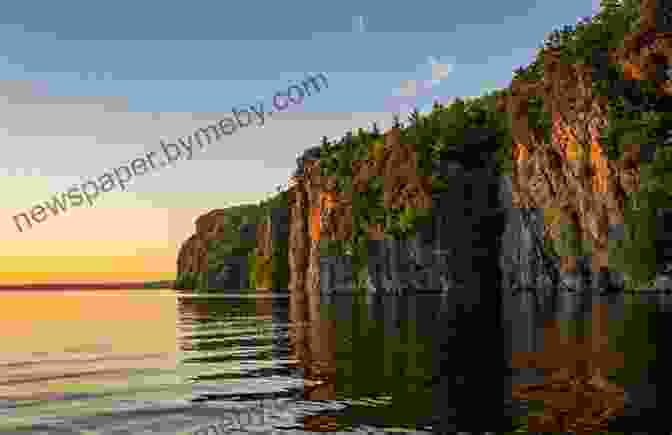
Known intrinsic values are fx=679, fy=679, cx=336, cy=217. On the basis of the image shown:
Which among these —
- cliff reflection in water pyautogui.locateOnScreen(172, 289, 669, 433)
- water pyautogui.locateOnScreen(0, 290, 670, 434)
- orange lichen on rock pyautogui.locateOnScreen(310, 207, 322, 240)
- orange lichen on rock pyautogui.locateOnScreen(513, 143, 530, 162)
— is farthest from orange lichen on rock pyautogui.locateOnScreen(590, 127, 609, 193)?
orange lichen on rock pyautogui.locateOnScreen(310, 207, 322, 240)

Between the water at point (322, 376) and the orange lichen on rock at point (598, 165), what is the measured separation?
60.8m

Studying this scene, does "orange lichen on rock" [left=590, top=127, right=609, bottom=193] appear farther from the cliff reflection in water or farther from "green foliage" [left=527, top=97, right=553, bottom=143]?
the cliff reflection in water

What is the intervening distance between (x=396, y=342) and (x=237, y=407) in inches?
717

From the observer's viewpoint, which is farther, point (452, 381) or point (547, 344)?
point (547, 344)

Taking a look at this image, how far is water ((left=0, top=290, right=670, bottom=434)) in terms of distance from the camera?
17.8 meters

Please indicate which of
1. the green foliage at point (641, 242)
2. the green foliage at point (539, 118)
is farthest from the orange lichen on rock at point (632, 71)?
the green foliage at point (539, 118)

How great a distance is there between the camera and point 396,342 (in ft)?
122

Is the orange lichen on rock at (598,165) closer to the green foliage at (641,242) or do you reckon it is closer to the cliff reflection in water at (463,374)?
the green foliage at (641,242)

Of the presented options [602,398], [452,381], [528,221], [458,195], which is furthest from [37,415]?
[458,195]

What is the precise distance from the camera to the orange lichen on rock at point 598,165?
104000 mm

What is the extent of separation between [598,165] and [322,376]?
90951mm

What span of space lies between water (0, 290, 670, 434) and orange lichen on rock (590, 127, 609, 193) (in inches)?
2394

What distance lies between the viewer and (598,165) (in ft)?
346

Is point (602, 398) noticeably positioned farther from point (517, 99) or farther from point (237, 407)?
point (517, 99)
